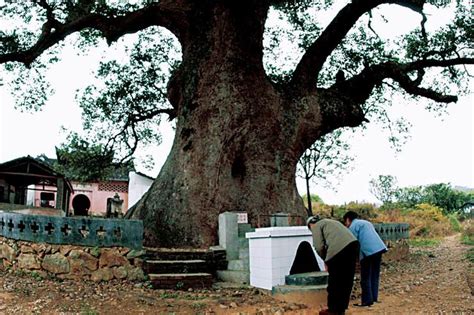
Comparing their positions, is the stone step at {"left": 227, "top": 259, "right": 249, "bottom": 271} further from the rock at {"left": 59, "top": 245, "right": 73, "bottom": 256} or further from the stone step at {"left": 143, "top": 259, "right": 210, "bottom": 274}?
the rock at {"left": 59, "top": 245, "right": 73, "bottom": 256}

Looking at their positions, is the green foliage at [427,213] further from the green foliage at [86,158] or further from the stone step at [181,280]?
the stone step at [181,280]

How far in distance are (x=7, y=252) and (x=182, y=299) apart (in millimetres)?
3445

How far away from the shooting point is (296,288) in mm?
6227

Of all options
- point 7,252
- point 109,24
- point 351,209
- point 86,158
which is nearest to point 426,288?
point 7,252

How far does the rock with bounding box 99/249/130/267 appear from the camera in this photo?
23.7 feet

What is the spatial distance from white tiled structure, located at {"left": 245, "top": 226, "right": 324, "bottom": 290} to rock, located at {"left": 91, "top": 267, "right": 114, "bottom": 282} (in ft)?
7.27

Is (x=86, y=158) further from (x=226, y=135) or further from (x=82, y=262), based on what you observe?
(x=82, y=262)

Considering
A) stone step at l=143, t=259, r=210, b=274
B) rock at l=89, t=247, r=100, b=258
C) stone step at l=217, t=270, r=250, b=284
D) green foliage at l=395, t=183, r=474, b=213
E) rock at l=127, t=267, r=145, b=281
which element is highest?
green foliage at l=395, t=183, r=474, b=213

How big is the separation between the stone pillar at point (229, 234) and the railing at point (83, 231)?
5.30 ft

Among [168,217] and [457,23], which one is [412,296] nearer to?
[168,217]

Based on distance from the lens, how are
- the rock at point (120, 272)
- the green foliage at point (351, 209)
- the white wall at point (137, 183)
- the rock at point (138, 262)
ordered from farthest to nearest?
the white wall at point (137, 183)
the green foliage at point (351, 209)
the rock at point (138, 262)
the rock at point (120, 272)

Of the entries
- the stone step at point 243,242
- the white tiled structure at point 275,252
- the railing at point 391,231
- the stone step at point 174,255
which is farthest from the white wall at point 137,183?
the white tiled structure at point 275,252

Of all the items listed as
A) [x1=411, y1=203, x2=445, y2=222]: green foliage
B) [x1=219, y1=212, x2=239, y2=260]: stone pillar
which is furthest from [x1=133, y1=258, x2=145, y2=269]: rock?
[x1=411, y1=203, x2=445, y2=222]: green foliage

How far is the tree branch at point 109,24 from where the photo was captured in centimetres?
1076
